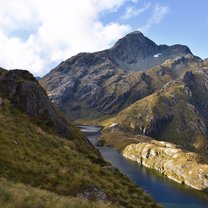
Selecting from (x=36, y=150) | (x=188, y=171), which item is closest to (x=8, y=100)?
(x=36, y=150)

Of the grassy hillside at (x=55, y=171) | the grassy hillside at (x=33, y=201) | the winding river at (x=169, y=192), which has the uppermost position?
the grassy hillside at (x=55, y=171)

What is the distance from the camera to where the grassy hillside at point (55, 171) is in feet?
102

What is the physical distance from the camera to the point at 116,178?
40.0 meters

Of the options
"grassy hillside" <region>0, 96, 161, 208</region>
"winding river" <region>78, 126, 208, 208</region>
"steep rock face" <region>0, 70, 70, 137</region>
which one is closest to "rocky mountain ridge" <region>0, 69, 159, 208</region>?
"grassy hillside" <region>0, 96, 161, 208</region>

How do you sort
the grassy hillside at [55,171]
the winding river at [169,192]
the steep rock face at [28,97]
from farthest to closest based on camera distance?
1. the winding river at [169,192]
2. the steep rock face at [28,97]
3. the grassy hillside at [55,171]

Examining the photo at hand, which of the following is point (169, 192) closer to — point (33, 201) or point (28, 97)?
point (28, 97)

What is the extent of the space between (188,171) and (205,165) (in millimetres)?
10419

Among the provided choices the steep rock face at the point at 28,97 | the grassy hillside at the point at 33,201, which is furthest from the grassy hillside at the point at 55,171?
the steep rock face at the point at 28,97

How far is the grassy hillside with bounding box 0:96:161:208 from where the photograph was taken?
31.2m

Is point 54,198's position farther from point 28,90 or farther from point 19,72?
point 19,72

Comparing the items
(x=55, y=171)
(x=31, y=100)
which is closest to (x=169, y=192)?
(x=31, y=100)

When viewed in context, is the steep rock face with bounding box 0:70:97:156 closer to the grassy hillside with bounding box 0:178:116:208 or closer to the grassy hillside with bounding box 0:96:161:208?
the grassy hillside with bounding box 0:96:161:208

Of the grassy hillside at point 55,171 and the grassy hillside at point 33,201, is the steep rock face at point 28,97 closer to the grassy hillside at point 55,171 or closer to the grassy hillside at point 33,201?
the grassy hillside at point 55,171

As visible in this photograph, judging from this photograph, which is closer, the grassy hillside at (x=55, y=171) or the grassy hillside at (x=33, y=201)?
the grassy hillside at (x=33, y=201)
